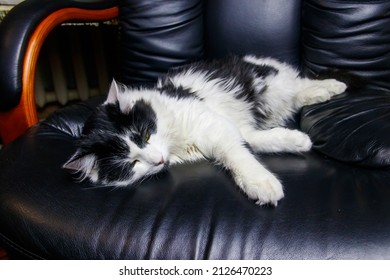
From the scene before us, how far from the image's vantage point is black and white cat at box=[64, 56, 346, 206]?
3.14 feet

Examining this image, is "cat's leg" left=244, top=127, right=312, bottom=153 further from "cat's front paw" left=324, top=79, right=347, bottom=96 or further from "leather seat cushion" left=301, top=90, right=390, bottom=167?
"cat's front paw" left=324, top=79, right=347, bottom=96

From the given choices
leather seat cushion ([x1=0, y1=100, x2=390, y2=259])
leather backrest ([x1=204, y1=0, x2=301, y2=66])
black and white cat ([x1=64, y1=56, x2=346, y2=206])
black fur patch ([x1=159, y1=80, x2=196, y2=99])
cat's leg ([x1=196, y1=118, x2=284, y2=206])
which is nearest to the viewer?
leather seat cushion ([x1=0, y1=100, x2=390, y2=259])

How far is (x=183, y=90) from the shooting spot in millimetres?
1260

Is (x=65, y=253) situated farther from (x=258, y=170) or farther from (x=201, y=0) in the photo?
(x=201, y=0)

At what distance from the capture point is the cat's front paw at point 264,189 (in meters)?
0.78

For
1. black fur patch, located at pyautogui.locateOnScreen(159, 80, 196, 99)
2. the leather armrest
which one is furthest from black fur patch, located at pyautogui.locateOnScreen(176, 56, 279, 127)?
the leather armrest

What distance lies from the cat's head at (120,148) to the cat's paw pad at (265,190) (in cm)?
28

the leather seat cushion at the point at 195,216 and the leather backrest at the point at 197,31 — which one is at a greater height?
the leather backrest at the point at 197,31

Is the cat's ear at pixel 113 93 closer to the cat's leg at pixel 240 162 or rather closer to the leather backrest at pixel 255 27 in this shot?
the cat's leg at pixel 240 162

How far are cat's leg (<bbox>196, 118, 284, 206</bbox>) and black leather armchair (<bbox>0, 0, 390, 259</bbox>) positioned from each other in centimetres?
3

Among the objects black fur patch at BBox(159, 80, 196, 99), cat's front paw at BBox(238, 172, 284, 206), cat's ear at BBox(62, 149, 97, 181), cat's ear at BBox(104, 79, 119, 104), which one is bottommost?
cat's front paw at BBox(238, 172, 284, 206)

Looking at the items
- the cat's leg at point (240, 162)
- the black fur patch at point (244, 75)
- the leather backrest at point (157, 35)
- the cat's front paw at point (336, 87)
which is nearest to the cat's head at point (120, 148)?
the cat's leg at point (240, 162)

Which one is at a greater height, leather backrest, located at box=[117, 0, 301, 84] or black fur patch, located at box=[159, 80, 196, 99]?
leather backrest, located at box=[117, 0, 301, 84]

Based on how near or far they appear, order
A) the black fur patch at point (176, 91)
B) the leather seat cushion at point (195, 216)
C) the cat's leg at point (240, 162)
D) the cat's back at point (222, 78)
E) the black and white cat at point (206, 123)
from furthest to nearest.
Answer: the cat's back at point (222, 78) < the black fur patch at point (176, 91) < the black and white cat at point (206, 123) < the cat's leg at point (240, 162) < the leather seat cushion at point (195, 216)
